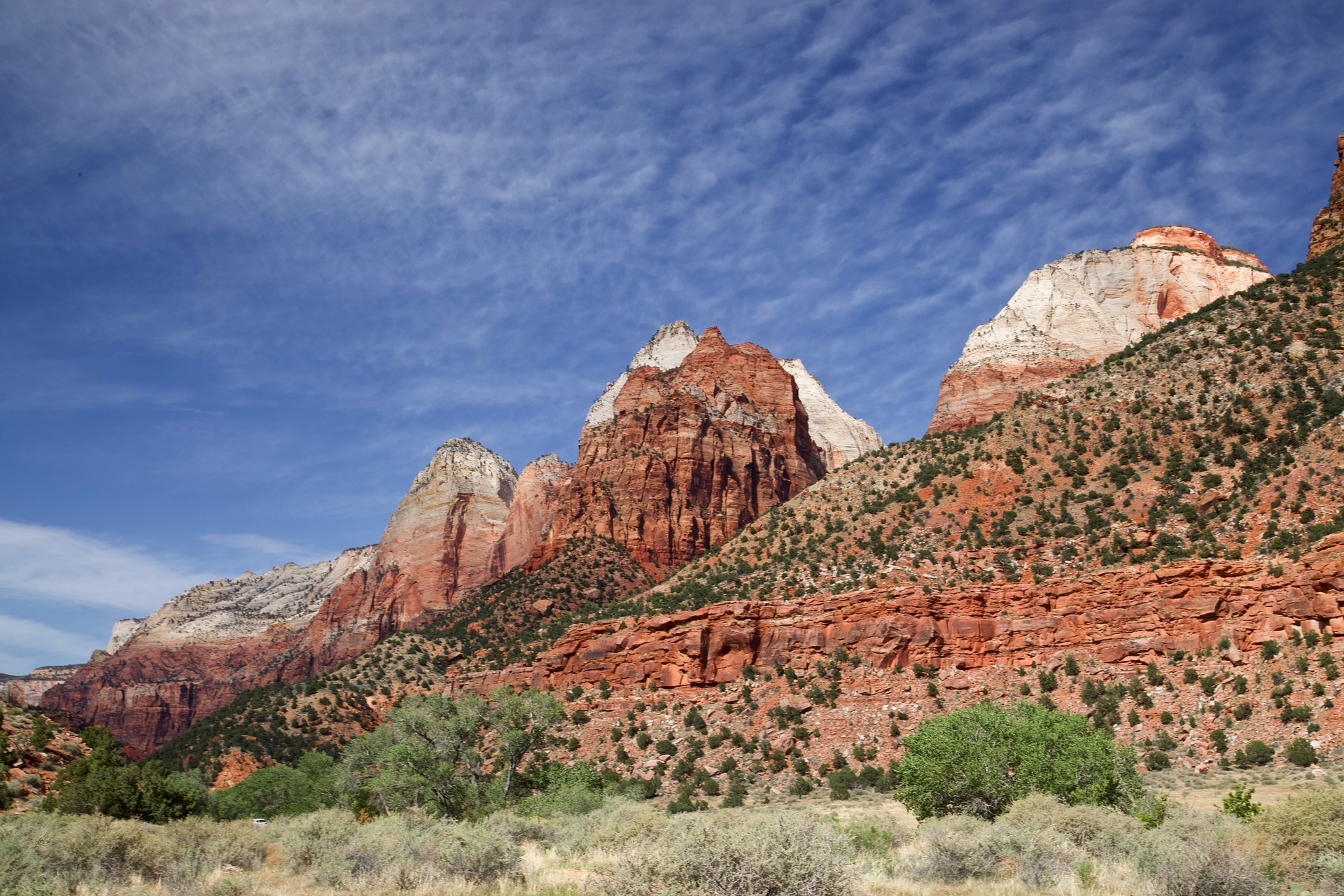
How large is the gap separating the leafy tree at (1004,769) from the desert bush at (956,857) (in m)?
6.01

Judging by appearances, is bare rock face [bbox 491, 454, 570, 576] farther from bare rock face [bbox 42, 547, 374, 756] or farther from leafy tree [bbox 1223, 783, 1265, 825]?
leafy tree [bbox 1223, 783, 1265, 825]

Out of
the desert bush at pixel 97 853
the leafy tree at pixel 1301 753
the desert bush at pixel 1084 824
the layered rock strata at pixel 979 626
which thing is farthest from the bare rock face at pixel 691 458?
the desert bush at pixel 97 853

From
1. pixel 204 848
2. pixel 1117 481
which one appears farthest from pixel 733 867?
pixel 1117 481

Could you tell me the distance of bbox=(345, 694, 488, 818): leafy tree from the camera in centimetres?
3153

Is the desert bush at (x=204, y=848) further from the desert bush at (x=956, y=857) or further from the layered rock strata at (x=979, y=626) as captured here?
the layered rock strata at (x=979, y=626)

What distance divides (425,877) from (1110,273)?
98336 millimetres

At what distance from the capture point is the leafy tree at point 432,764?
31.5 meters

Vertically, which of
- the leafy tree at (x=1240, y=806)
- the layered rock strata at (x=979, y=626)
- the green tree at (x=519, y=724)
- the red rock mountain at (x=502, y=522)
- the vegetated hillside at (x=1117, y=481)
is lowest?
the leafy tree at (x=1240, y=806)

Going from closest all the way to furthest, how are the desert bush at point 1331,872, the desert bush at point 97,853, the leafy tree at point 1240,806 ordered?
the desert bush at point 1331,872, the desert bush at point 97,853, the leafy tree at point 1240,806

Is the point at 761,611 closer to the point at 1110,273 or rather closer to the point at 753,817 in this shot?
the point at 753,817

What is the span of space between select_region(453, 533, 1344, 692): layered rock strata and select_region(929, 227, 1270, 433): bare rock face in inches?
1715

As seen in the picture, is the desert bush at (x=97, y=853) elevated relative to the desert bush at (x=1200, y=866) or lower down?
elevated

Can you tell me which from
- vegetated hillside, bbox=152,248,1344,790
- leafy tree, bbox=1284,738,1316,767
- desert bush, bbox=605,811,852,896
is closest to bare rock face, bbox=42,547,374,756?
vegetated hillside, bbox=152,248,1344,790

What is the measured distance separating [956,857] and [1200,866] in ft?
14.0
